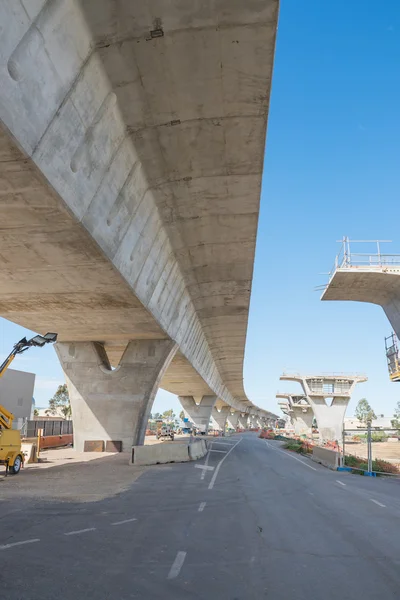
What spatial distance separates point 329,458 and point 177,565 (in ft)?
71.9

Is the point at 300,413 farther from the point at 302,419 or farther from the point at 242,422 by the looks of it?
the point at 242,422

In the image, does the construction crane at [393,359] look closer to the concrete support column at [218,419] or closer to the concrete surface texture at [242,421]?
the concrete support column at [218,419]

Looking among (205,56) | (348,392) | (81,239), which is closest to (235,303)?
(81,239)

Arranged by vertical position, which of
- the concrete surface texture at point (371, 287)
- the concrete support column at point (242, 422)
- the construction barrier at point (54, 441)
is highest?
the concrete surface texture at point (371, 287)

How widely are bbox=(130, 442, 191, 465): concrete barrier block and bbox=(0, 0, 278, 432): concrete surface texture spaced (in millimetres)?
8026

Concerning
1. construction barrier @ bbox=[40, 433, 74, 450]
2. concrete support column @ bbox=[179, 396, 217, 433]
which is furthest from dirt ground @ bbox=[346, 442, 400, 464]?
construction barrier @ bbox=[40, 433, 74, 450]

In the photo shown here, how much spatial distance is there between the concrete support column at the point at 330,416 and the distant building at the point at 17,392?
40.3 meters

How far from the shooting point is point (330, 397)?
69438mm

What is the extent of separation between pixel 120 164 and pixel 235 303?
16.4 m

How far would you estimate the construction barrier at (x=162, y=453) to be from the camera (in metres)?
23.2

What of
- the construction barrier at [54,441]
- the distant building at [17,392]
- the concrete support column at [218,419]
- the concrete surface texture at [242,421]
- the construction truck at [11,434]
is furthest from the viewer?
the concrete surface texture at [242,421]

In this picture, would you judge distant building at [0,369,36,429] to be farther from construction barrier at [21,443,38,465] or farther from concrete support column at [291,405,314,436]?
concrete support column at [291,405,314,436]

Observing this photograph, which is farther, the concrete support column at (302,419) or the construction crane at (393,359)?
the concrete support column at (302,419)

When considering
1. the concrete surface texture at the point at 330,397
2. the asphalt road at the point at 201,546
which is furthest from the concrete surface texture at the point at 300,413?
the asphalt road at the point at 201,546
